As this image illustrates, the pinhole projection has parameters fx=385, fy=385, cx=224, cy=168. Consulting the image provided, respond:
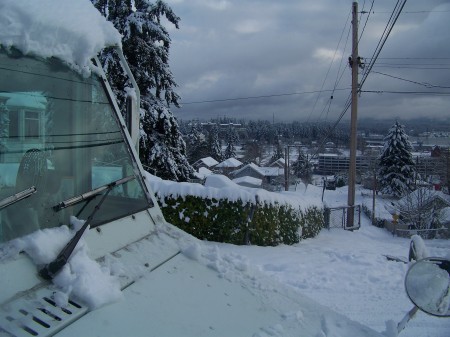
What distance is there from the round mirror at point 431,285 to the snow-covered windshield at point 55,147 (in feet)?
4.97

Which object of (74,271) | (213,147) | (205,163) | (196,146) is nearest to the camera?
(74,271)

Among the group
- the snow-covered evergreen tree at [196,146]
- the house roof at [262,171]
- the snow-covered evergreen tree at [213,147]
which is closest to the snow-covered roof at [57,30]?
the house roof at [262,171]

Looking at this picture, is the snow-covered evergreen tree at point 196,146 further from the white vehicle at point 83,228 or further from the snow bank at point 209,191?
the white vehicle at point 83,228

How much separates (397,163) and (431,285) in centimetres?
4755

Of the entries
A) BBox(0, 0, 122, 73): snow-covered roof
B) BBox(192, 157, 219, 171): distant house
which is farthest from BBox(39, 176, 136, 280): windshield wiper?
BBox(192, 157, 219, 171): distant house

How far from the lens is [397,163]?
45.2 metres

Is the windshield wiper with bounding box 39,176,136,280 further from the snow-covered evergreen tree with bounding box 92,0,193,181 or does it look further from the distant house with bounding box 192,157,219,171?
the distant house with bounding box 192,157,219,171

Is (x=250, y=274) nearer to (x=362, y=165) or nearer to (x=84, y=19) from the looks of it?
(x=84, y=19)

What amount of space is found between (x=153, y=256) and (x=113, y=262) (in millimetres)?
269

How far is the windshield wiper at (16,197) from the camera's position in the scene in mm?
1543

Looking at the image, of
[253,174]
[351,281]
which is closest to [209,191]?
[351,281]

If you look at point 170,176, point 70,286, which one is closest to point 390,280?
point 70,286

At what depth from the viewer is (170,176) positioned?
50.2 feet

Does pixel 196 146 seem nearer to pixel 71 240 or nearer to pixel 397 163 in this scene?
pixel 397 163
